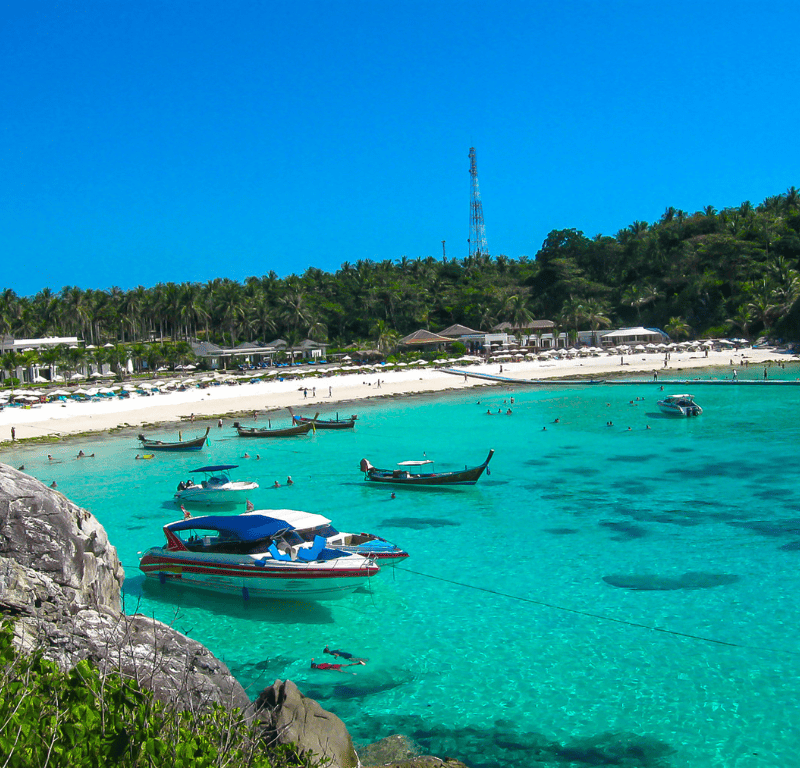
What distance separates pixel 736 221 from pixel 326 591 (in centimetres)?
9423

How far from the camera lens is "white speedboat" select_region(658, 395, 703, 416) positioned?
41.5 m

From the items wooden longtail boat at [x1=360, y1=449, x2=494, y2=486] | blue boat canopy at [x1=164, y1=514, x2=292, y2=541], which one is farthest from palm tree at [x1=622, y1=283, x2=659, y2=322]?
blue boat canopy at [x1=164, y1=514, x2=292, y2=541]

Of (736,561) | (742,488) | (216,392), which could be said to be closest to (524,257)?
(216,392)

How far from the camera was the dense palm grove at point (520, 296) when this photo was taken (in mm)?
85875

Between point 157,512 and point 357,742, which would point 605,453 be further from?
point 357,742

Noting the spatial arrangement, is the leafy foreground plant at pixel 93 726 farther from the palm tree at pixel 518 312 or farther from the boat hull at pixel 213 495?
the palm tree at pixel 518 312

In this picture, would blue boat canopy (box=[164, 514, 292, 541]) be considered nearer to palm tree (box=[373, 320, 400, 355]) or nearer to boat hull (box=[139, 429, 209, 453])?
boat hull (box=[139, 429, 209, 453])

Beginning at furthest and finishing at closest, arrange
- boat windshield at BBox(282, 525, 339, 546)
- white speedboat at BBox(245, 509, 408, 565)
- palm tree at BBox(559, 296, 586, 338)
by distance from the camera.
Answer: palm tree at BBox(559, 296, 586, 338) → boat windshield at BBox(282, 525, 339, 546) → white speedboat at BBox(245, 509, 408, 565)

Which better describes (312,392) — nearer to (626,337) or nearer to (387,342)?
(387,342)

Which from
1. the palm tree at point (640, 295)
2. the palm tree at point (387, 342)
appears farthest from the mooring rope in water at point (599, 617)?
the palm tree at point (640, 295)

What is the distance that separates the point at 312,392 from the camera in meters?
58.9

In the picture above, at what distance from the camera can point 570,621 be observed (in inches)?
539

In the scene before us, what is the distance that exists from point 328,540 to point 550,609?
16.8ft

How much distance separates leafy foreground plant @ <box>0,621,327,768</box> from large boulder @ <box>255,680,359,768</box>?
1.53 m
